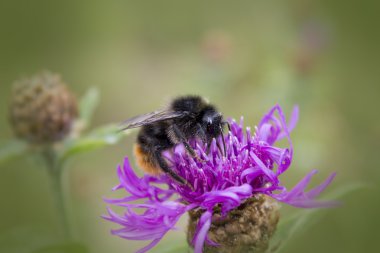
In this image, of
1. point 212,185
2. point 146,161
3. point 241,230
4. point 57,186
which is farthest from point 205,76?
point 241,230

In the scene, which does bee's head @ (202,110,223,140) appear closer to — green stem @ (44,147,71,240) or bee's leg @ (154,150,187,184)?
bee's leg @ (154,150,187,184)

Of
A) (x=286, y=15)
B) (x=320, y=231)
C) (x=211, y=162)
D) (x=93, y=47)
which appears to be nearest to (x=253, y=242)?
(x=211, y=162)

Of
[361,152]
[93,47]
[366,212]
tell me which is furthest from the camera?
[93,47]

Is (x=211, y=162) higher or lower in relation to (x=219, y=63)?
lower

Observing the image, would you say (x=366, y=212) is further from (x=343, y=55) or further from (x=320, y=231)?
(x=343, y=55)

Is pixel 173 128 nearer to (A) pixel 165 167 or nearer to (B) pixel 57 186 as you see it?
(A) pixel 165 167

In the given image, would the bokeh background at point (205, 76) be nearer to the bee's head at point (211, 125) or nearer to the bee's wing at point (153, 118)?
the bee's wing at point (153, 118)
